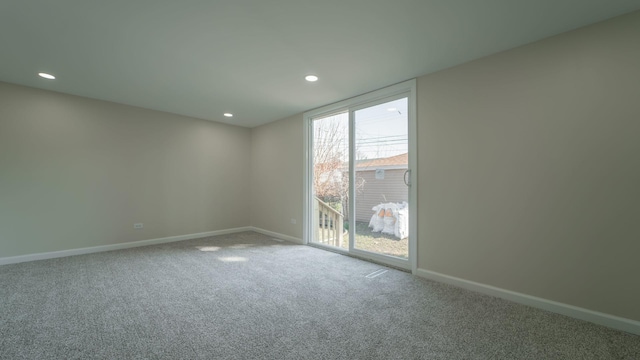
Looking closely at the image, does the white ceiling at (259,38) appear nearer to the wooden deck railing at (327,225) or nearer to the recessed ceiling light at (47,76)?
the recessed ceiling light at (47,76)

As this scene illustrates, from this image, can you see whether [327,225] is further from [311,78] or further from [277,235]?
[311,78]

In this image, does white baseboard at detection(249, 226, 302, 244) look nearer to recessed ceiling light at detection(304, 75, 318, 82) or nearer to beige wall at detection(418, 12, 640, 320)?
beige wall at detection(418, 12, 640, 320)

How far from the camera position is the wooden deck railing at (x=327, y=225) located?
4.38 metres

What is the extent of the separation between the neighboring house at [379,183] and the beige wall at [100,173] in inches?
123

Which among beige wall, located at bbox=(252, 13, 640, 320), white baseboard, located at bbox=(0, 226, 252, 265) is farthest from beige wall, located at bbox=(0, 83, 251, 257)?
beige wall, located at bbox=(252, 13, 640, 320)

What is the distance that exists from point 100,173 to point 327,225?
3.77 meters

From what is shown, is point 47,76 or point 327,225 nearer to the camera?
point 47,76

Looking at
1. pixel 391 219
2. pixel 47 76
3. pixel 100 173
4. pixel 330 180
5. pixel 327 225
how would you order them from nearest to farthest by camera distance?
pixel 47 76
pixel 391 219
pixel 100 173
pixel 330 180
pixel 327 225

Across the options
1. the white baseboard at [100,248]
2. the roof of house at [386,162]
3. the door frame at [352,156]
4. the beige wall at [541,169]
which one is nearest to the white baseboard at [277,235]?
the door frame at [352,156]

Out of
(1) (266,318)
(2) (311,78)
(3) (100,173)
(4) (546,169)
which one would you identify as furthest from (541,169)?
(3) (100,173)

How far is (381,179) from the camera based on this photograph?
3484 millimetres

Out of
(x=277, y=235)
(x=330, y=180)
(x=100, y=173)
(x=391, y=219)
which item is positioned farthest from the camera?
(x=277, y=235)

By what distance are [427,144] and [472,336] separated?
1.96 metres

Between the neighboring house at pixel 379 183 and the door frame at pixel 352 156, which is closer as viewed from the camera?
the door frame at pixel 352 156
